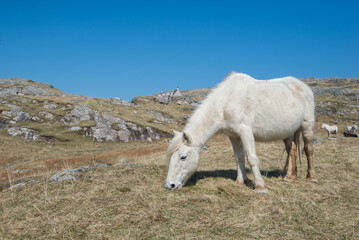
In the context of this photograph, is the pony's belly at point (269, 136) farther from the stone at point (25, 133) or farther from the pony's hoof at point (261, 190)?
the stone at point (25, 133)

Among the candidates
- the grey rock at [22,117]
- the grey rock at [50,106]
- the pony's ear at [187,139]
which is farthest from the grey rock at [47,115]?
the pony's ear at [187,139]

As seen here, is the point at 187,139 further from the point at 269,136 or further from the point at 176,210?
the point at 269,136

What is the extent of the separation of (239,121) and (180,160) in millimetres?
2113

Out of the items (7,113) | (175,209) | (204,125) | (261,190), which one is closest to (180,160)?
(204,125)

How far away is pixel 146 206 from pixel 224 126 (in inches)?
131

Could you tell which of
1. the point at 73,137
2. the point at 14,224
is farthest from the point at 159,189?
the point at 73,137

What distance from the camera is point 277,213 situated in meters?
5.35

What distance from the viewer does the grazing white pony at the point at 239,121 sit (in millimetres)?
6953

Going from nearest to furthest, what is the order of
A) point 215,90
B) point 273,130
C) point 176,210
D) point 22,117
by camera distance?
point 176,210
point 273,130
point 215,90
point 22,117

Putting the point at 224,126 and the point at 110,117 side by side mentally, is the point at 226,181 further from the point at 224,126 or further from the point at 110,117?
the point at 110,117

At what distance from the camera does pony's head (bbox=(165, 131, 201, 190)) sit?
683 centimetres

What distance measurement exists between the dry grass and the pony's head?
13.4 inches

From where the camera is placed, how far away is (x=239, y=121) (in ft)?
23.1

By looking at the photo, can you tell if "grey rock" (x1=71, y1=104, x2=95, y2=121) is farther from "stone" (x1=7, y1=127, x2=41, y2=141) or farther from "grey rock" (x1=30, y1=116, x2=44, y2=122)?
"stone" (x1=7, y1=127, x2=41, y2=141)
